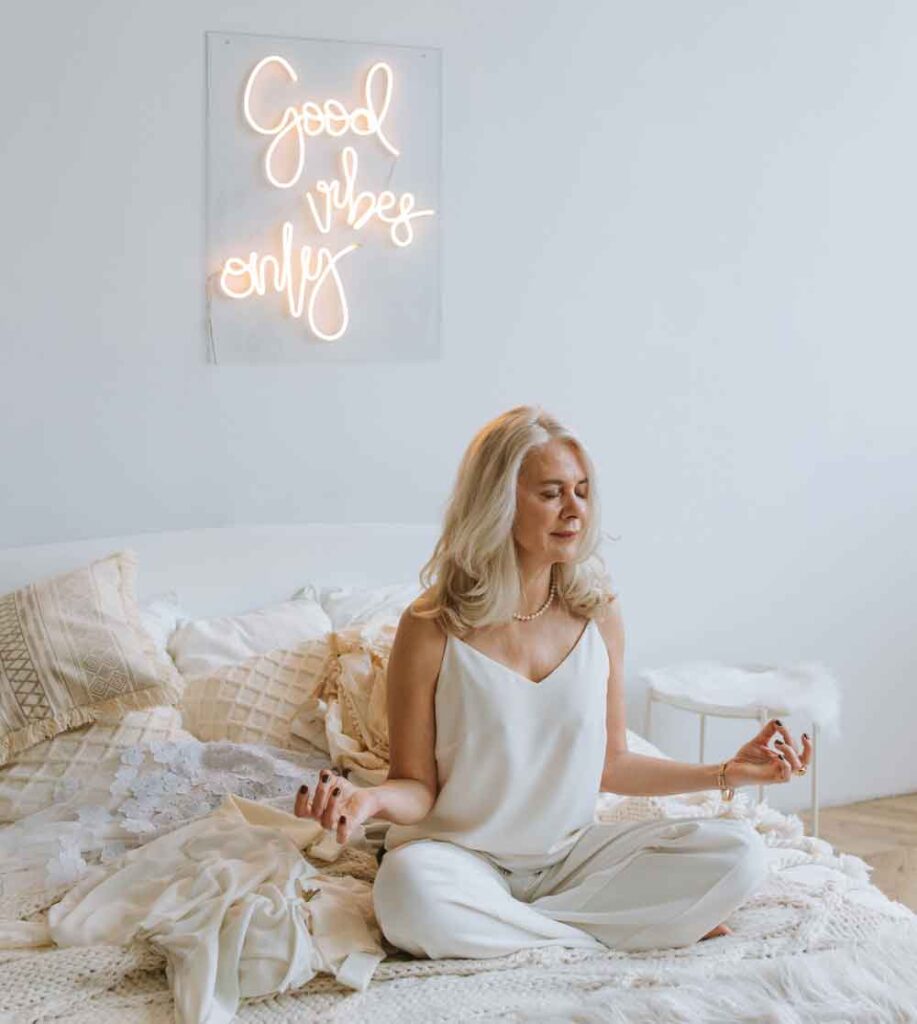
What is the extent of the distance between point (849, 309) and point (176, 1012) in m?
2.73

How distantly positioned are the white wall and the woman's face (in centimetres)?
128

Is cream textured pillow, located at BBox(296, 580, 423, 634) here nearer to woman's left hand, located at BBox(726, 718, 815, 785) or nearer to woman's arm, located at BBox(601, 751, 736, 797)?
woman's arm, located at BBox(601, 751, 736, 797)

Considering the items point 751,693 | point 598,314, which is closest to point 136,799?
point 751,693

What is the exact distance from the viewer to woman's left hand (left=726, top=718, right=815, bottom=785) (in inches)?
79.0

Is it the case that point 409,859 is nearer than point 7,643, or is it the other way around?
point 409,859

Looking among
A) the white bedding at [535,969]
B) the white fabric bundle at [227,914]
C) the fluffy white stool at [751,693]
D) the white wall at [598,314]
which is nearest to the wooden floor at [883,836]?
the white wall at [598,314]

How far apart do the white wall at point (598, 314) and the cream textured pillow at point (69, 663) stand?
0.47 m

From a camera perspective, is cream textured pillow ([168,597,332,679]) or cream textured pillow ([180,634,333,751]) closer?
cream textured pillow ([180,634,333,751])

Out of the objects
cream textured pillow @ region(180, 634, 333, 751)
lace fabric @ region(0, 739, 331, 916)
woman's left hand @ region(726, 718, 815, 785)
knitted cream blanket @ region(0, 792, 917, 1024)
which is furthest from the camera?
cream textured pillow @ region(180, 634, 333, 751)

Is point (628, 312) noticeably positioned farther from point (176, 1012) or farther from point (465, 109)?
point (176, 1012)

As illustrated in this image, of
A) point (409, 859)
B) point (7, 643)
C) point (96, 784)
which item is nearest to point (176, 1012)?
point (409, 859)

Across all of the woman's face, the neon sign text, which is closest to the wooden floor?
the woman's face

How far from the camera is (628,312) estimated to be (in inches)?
141

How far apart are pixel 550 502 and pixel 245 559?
4.09 feet
